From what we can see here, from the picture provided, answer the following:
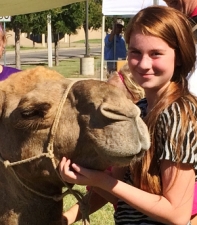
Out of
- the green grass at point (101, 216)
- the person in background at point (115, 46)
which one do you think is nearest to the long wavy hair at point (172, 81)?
the green grass at point (101, 216)

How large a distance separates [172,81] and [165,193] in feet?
1.85

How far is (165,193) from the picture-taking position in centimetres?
237

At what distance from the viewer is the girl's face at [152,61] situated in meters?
2.44

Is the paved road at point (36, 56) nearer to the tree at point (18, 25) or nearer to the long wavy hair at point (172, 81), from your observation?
the tree at point (18, 25)

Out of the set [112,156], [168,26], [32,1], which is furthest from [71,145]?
[32,1]

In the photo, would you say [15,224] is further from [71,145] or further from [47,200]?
[71,145]

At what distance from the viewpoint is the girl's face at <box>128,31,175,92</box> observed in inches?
96.2

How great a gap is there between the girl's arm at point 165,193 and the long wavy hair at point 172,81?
76mm

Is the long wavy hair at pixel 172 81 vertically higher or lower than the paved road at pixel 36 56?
higher

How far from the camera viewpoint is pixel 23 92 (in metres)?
2.52

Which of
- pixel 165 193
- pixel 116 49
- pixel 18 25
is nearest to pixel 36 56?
pixel 18 25

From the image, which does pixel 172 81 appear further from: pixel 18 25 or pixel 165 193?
pixel 18 25

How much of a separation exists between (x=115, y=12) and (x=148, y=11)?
27.7 ft

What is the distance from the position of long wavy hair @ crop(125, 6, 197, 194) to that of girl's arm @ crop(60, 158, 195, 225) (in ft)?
0.25
